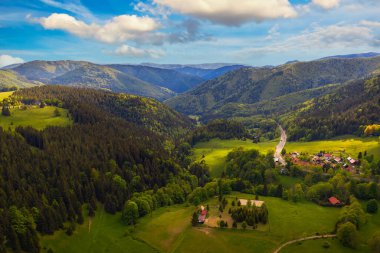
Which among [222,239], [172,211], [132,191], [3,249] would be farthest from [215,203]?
[3,249]

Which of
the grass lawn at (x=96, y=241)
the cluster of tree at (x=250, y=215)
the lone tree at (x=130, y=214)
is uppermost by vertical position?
the cluster of tree at (x=250, y=215)

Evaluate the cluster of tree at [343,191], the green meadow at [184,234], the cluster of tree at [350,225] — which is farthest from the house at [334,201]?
the cluster of tree at [350,225]

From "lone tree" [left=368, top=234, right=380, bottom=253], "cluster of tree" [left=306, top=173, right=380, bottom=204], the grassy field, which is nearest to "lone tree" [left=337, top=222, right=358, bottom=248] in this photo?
the grassy field

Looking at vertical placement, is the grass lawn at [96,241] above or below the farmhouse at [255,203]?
below

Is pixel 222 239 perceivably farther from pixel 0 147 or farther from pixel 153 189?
pixel 0 147

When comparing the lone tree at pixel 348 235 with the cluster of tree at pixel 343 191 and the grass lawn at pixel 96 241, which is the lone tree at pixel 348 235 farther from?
the grass lawn at pixel 96 241
